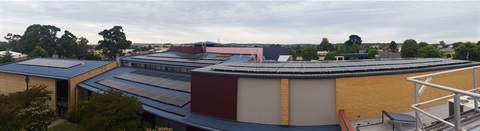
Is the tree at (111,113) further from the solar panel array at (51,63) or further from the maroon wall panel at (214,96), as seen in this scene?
the solar panel array at (51,63)

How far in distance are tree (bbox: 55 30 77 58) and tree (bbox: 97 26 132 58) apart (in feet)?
30.5

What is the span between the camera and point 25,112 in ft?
63.9

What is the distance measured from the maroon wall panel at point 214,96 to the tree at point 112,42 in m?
75.1

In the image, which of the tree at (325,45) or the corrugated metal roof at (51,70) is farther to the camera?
the tree at (325,45)

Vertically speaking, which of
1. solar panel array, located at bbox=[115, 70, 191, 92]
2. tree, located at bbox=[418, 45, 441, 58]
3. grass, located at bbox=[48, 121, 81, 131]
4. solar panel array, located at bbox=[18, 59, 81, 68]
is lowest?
grass, located at bbox=[48, 121, 81, 131]

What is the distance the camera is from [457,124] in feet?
18.2

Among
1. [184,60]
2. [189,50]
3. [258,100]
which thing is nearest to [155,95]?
[258,100]

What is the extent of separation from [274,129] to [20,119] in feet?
53.4

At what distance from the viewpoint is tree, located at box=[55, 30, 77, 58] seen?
86.7 meters

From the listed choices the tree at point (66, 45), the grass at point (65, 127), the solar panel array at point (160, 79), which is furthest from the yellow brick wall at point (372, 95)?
the tree at point (66, 45)

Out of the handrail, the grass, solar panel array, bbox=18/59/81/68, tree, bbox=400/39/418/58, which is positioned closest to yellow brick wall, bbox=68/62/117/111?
the grass

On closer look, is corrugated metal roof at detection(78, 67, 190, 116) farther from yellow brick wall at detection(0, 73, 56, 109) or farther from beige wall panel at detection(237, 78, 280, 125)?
beige wall panel at detection(237, 78, 280, 125)

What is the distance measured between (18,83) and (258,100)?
34.3m

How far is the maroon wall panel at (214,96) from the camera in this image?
17.6 meters
